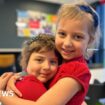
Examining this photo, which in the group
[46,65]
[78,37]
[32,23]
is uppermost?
[32,23]

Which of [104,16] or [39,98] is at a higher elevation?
[104,16]

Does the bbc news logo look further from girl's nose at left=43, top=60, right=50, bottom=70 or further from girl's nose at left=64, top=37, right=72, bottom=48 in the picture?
girl's nose at left=64, top=37, right=72, bottom=48

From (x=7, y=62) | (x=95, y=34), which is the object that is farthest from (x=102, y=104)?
(x=7, y=62)

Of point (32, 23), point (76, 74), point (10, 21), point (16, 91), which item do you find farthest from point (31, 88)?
point (32, 23)

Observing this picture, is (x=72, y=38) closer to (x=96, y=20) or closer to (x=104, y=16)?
(x=96, y=20)

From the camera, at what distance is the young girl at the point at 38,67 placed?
89 centimetres

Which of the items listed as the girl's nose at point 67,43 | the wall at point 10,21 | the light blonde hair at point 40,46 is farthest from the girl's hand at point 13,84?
the wall at point 10,21

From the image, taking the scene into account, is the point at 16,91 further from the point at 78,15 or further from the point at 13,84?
the point at 78,15

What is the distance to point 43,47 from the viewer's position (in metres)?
0.97

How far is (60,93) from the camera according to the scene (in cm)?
82

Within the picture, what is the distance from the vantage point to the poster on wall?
281 inches

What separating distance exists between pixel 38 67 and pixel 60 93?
180 millimetres

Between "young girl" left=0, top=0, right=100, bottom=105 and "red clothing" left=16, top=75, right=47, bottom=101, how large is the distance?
37mm

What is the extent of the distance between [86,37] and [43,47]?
0.18 metres
